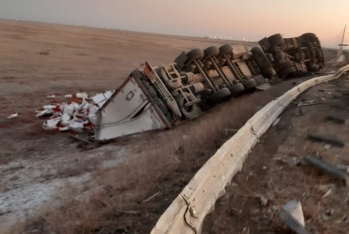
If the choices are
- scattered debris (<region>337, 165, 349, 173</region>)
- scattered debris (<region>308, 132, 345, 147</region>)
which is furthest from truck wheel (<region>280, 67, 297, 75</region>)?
scattered debris (<region>337, 165, 349, 173</region>)

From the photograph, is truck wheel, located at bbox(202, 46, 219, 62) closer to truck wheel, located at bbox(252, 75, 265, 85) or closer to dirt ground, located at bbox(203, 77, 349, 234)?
truck wheel, located at bbox(252, 75, 265, 85)

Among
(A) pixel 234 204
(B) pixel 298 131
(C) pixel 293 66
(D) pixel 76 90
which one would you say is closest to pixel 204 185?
(A) pixel 234 204

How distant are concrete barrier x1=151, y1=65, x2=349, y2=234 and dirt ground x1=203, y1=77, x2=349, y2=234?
0.11m

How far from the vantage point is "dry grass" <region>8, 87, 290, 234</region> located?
2.87 metres

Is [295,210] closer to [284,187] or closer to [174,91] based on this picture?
[284,187]

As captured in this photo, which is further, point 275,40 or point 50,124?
point 275,40

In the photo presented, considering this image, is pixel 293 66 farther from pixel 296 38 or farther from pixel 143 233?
pixel 143 233

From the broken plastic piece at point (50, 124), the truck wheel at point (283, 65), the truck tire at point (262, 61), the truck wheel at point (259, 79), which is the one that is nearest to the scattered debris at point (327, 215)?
the broken plastic piece at point (50, 124)

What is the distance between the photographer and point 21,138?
7.90m

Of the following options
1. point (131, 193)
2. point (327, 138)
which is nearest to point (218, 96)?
point (327, 138)

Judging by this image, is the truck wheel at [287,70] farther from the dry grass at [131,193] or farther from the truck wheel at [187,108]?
the dry grass at [131,193]

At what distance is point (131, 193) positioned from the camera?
3.48 metres

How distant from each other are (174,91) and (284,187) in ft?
15.3

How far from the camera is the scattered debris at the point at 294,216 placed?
8.79 ft
